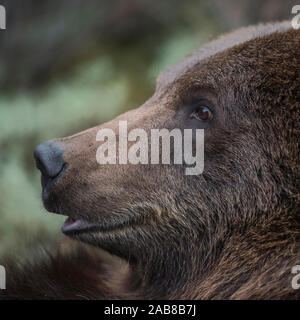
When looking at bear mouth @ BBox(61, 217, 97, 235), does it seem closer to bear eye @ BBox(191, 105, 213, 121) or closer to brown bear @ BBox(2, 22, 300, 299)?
brown bear @ BBox(2, 22, 300, 299)

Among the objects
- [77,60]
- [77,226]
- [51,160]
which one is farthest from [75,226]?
[77,60]

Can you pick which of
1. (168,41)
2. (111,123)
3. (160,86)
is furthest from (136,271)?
(168,41)

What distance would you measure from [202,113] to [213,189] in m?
0.49

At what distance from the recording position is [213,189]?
339 centimetres

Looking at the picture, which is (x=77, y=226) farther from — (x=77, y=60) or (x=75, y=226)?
(x=77, y=60)

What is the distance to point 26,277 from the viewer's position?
158 inches

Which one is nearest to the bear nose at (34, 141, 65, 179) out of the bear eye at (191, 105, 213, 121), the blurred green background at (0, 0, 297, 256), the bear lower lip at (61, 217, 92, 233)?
the bear lower lip at (61, 217, 92, 233)

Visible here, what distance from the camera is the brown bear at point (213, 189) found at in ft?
10.6

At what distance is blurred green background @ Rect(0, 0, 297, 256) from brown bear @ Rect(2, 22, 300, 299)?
7.06ft

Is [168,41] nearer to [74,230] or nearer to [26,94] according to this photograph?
[26,94]

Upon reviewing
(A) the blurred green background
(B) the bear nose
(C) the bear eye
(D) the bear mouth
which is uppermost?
(A) the blurred green background

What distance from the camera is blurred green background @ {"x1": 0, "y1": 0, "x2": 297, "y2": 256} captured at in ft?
20.8
